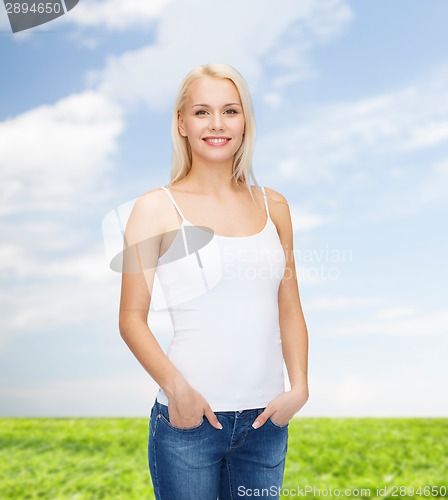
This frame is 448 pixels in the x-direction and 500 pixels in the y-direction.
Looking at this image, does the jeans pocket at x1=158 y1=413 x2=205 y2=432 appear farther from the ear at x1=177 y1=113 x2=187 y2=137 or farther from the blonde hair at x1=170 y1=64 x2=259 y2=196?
the ear at x1=177 y1=113 x2=187 y2=137

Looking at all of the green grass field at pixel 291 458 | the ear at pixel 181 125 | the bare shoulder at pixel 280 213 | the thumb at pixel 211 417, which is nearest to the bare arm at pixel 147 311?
the thumb at pixel 211 417

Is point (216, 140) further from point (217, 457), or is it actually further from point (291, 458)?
point (291, 458)

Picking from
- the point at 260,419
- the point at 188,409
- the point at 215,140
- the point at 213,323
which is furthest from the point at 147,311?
the point at 215,140

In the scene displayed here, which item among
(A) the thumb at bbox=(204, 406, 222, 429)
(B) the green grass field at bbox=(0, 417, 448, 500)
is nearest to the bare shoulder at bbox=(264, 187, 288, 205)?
(A) the thumb at bbox=(204, 406, 222, 429)

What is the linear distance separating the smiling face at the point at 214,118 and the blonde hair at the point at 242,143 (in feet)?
0.05

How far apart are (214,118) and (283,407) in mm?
793

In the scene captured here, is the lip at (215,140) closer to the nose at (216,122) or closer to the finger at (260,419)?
the nose at (216,122)

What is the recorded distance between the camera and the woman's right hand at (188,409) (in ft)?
5.07

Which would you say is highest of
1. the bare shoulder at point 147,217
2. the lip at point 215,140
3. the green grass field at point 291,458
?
the lip at point 215,140

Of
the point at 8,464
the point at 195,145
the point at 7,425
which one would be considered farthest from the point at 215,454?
the point at 7,425

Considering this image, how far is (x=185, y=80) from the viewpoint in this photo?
182 cm

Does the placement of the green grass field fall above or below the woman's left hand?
below

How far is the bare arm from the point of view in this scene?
5.10ft

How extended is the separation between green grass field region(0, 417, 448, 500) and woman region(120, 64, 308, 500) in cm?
259
